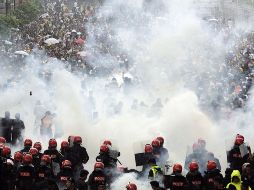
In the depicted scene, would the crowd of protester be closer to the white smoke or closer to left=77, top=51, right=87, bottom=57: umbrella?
left=77, top=51, right=87, bottom=57: umbrella

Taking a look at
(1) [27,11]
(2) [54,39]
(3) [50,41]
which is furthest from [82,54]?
(1) [27,11]

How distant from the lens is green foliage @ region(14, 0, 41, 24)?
41938 mm

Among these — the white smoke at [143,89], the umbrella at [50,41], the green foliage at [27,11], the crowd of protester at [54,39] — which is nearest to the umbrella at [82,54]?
the crowd of protester at [54,39]

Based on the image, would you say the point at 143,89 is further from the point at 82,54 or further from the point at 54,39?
the point at 54,39

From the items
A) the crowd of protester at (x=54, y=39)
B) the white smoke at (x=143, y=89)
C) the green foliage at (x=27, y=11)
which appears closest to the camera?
the white smoke at (x=143, y=89)

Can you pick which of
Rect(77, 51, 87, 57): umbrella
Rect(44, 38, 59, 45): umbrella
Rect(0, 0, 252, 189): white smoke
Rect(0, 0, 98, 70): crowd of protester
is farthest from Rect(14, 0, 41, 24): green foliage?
Rect(44, 38, 59, 45): umbrella

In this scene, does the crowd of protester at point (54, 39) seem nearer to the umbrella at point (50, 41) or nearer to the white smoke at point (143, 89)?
the umbrella at point (50, 41)

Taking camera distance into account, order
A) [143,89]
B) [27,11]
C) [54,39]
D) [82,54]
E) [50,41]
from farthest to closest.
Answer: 1. [27,11]
2. [82,54]
3. [54,39]
4. [50,41]
5. [143,89]

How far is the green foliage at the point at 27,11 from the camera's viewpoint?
41.9 m

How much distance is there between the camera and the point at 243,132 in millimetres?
17844

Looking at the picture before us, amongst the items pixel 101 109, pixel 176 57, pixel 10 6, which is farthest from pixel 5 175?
pixel 10 6

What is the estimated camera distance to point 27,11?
42.7 meters

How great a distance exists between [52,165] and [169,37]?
992 inches

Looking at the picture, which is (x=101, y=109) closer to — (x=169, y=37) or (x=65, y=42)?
(x=65, y=42)
